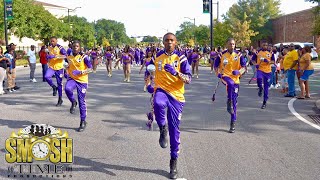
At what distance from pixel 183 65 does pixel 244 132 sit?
2.99m

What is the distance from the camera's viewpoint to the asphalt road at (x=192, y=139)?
5.25m

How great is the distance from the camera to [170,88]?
5332 mm

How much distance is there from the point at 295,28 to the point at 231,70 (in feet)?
184

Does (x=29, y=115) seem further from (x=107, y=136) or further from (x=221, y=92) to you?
(x=221, y=92)

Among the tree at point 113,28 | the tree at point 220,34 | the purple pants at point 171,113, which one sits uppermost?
the tree at point 113,28

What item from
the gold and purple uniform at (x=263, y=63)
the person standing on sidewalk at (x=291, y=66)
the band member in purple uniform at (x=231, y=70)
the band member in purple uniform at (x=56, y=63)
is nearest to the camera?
the band member in purple uniform at (x=231, y=70)

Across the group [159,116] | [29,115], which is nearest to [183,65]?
[159,116]

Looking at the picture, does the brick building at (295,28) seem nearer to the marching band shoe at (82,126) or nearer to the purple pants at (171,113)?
the marching band shoe at (82,126)

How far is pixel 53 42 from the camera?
35.6 feet

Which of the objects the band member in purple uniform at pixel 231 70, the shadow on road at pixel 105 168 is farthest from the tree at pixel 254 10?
the shadow on road at pixel 105 168

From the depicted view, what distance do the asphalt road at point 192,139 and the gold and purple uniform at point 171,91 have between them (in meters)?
0.62

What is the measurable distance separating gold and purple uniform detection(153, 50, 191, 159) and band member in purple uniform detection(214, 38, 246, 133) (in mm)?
2708

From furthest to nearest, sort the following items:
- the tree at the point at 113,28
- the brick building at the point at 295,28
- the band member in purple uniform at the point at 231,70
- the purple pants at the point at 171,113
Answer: the tree at the point at 113,28, the brick building at the point at 295,28, the band member in purple uniform at the point at 231,70, the purple pants at the point at 171,113

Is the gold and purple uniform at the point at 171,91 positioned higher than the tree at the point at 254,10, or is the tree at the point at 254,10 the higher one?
the tree at the point at 254,10
